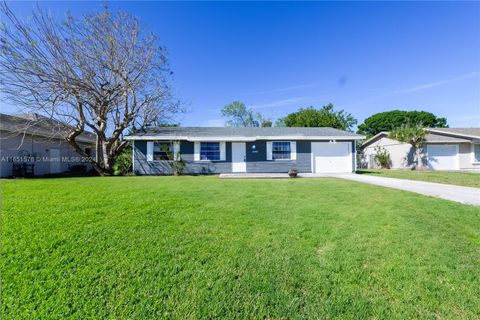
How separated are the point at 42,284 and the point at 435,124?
188 ft

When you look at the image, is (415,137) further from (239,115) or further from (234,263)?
(239,115)

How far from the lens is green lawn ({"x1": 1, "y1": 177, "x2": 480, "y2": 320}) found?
2.19m

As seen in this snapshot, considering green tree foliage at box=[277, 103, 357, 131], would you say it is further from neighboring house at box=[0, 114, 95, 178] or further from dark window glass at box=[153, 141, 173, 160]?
neighboring house at box=[0, 114, 95, 178]

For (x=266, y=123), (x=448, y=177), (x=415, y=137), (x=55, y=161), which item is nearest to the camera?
(x=448, y=177)

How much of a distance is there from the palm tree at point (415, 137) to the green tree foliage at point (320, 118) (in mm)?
12370

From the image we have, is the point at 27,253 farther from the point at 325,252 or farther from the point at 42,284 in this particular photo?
the point at 325,252

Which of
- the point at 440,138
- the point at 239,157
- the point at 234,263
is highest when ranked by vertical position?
the point at 440,138

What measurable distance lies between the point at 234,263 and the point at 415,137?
70.2ft

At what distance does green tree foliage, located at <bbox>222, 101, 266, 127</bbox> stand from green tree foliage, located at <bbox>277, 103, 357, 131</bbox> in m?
7.49

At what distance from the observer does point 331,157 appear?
49.1ft

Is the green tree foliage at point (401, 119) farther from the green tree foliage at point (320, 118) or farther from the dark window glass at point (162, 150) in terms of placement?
the dark window glass at point (162, 150)

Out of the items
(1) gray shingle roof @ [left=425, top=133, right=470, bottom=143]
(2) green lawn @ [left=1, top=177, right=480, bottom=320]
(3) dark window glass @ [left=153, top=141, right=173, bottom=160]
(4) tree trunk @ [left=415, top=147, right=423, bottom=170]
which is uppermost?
(1) gray shingle roof @ [left=425, top=133, right=470, bottom=143]
